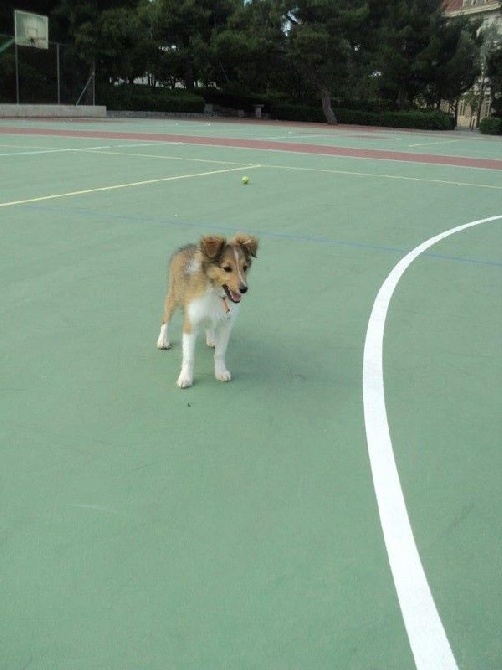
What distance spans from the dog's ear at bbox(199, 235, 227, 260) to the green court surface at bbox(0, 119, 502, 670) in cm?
95

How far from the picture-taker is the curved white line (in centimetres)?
287

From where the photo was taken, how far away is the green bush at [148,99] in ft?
187

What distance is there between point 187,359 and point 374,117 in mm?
61389

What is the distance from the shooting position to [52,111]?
45312mm

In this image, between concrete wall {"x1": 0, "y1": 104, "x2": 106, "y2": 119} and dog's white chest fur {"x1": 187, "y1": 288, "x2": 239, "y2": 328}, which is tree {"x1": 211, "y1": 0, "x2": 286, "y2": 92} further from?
dog's white chest fur {"x1": 187, "y1": 288, "x2": 239, "y2": 328}

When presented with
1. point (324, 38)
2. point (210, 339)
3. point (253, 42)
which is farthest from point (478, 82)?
point (210, 339)

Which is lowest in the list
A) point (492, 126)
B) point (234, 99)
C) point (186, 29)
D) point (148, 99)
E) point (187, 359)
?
point (187, 359)

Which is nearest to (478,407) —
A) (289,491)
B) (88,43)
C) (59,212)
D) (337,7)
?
(289,491)

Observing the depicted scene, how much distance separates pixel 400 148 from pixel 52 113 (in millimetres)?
22654

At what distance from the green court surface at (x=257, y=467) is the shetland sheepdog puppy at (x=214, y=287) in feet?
0.95

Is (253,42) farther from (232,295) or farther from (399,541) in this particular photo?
(399,541)

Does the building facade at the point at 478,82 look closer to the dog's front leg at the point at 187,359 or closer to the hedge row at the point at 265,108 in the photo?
the hedge row at the point at 265,108

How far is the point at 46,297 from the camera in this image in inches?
281

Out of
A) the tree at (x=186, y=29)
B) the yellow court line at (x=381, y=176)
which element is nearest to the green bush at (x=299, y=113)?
the tree at (x=186, y=29)
